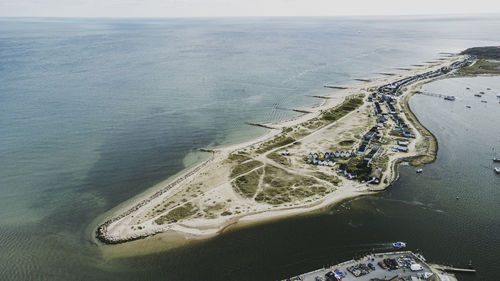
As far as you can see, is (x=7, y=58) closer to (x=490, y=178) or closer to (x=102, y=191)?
(x=102, y=191)

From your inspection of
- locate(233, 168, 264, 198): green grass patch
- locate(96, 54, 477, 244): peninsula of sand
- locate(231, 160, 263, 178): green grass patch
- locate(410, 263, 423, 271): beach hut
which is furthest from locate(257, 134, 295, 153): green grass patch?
locate(410, 263, 423, 271): beach hut

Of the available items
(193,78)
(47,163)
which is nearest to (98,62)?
(193,78)

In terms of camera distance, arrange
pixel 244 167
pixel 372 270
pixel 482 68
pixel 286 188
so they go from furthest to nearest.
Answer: pixel 482 68 < pixel 244 167 < pixel 286 188 < pixel 372 270

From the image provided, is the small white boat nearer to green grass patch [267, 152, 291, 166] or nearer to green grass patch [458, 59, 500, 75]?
green grass patch [267, 152, 291, 166]

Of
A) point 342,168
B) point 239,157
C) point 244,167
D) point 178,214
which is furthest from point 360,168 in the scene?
point 178,214

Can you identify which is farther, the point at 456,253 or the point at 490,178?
the point at 490,178

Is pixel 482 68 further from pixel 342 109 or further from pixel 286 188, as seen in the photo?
pixel 286 188

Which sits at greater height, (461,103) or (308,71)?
(308,71)

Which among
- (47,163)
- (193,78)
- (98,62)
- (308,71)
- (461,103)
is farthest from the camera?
(98,62)
